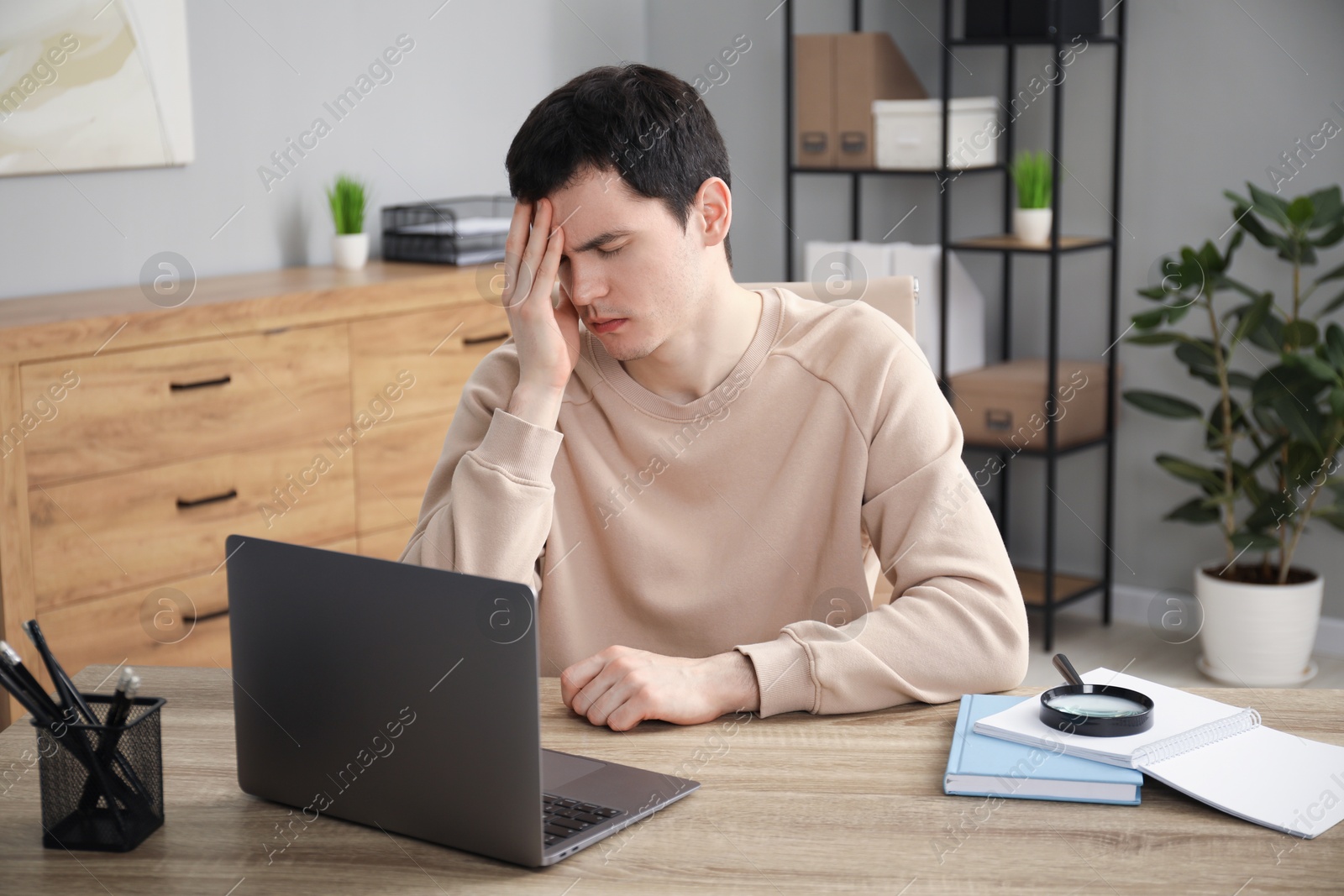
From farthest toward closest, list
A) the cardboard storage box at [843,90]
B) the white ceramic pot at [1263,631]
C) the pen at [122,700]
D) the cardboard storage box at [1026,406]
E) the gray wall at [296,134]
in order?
the cardboard storage box at [843,90], the cardboard storage box at [1026,406], the white ceramic pot at [1263,631], the gray wall at [296,134], the pen at [122,700]

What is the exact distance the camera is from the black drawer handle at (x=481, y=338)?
341 cm

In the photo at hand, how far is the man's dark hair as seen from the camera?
5.02ft

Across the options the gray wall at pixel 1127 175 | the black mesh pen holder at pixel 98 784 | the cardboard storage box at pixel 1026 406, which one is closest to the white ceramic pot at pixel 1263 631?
the gray wall at pixel 1127 175

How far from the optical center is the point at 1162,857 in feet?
3.26

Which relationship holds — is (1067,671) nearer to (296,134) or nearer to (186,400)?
A: (186,400)

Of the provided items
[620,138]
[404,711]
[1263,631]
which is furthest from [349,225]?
[404,711]

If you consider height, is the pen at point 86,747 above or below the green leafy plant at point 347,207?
below

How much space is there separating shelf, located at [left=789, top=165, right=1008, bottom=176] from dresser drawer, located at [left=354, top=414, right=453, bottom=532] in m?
1.26

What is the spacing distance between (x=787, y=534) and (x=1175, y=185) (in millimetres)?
2438

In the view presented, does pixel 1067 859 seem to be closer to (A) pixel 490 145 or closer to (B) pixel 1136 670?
(B) pixel 1136 670

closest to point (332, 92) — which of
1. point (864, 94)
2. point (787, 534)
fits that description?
point (864, 94)

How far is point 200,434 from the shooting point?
289cm

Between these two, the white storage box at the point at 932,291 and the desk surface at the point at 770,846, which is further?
the white storage box at the point at 932,291

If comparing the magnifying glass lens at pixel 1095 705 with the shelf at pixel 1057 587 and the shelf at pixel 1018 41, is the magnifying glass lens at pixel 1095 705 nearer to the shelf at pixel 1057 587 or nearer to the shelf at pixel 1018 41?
the shelf at pixel 1057 587
